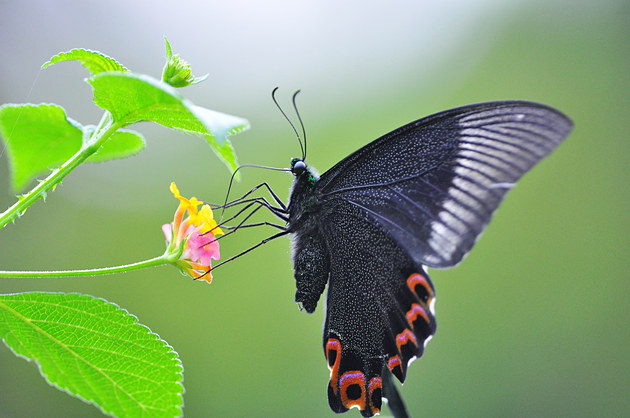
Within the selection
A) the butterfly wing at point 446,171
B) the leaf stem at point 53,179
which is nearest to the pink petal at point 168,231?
the leaf stem at point 53,179

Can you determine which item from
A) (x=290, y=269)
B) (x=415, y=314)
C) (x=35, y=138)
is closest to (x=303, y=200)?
(x=415, y=314)

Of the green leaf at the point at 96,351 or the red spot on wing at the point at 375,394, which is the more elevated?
the green leaf at the point at 96,351

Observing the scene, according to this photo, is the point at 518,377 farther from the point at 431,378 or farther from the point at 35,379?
the point at 35,379

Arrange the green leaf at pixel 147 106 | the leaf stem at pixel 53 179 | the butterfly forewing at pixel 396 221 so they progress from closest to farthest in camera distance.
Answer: the green leaf at pixel 147 106 < the leaf stem at pixel 53 179 < the butterfly forewing at pixel 396 221

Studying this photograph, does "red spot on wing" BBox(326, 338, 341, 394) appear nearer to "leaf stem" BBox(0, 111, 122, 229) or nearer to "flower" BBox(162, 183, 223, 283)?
"flower" BBox(162, 183, 223, 283)

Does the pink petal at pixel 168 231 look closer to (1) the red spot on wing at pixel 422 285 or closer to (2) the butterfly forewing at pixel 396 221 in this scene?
(2) the butterfly forewing at pixel 396 221

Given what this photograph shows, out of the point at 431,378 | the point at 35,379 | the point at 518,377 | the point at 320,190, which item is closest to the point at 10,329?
the point at 320,190

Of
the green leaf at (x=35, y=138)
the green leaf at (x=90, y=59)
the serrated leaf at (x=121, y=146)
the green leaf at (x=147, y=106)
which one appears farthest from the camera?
the serrated leaf at (x=121, y=146)
